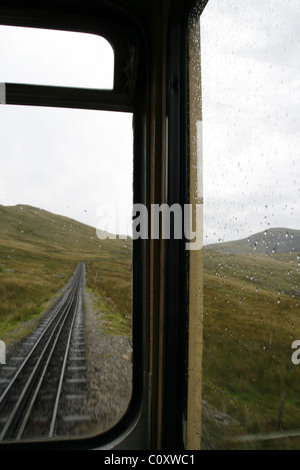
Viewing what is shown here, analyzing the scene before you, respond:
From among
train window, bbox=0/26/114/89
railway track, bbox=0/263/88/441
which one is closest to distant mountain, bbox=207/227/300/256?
railway track, bbox=0/263/88/441

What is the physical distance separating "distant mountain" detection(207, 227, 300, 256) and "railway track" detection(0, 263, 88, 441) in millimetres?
1031

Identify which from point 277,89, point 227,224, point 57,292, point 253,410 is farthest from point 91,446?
point 277,89

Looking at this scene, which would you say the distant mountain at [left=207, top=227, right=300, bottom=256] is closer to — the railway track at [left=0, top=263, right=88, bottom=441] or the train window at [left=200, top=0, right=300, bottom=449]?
the train window at [left=200, top=0, right=300, bottom=449]

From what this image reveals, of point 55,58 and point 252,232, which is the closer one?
point 252,232

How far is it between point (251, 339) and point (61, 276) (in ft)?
3.86

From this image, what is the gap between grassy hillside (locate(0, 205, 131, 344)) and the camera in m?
1.63

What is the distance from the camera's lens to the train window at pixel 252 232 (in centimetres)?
65

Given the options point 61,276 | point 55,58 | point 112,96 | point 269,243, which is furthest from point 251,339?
point 55,58

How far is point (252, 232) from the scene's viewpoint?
862mm

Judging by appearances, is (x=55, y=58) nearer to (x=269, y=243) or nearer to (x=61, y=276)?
(x=61, y=276)

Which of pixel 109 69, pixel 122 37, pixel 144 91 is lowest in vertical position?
pixel 144 91
